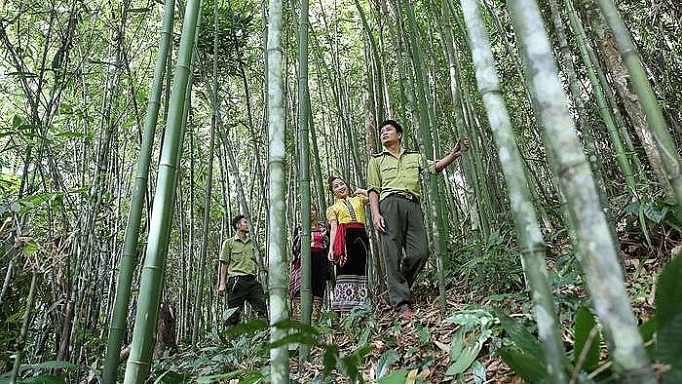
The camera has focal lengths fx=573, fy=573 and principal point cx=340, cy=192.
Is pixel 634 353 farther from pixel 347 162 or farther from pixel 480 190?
pixel 347 162

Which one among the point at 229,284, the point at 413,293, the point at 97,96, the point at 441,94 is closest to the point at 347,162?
the point at 441,94

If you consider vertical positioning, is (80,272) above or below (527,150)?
below

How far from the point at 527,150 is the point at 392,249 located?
118 inches

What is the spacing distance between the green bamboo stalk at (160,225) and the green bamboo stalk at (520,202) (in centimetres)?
94

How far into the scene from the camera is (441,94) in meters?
5.33

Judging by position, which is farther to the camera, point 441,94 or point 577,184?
point 441,94

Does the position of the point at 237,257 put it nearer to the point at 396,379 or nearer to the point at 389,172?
the point at 389,172

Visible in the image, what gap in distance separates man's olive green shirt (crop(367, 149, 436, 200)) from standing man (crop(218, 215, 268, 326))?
1614 mm

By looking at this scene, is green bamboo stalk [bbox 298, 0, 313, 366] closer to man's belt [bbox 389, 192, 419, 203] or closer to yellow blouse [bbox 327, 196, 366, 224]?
man's belt [bbox 389, 192, 419, 203]

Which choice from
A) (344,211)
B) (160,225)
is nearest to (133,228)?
(160,225)

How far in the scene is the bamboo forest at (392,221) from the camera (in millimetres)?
1006

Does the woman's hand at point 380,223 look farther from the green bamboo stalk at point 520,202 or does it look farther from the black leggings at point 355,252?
the green bamboo stalk at point 520,202

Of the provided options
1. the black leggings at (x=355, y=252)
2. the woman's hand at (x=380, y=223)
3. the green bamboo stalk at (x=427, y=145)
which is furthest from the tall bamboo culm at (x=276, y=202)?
the black leggings at (x=355, y=252)

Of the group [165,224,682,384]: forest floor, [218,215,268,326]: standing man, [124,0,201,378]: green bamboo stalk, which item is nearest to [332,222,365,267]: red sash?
[165,224,682,384]: forest floor
